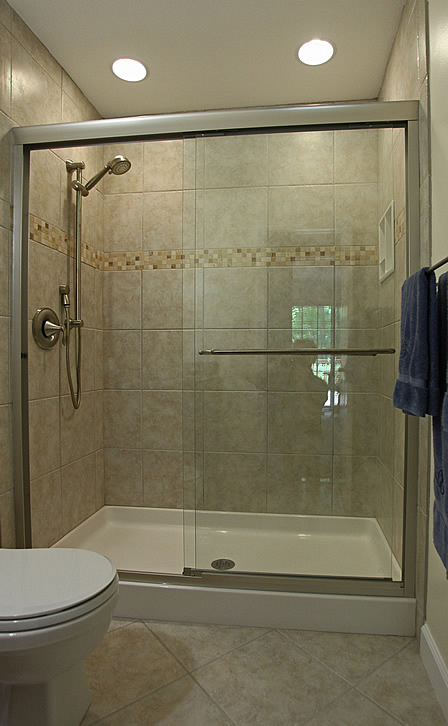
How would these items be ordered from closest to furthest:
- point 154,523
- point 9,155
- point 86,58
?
1. point 9,155
2. point 86,58
3. point 154,523

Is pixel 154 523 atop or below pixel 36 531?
below

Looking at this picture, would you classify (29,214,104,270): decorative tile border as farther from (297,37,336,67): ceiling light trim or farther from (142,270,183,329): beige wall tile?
(297,37,336,67): ceiling light trim

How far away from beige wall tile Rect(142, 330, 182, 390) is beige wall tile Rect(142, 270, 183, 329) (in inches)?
2.3

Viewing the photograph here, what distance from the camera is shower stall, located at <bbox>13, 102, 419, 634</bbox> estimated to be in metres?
1.77

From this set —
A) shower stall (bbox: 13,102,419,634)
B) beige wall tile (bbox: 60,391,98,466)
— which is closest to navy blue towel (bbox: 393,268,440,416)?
shower stall (bbox: 13,102,419,634)

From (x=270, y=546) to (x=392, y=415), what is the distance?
2.51 feet

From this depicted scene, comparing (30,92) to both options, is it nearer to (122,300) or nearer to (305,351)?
(122,300)

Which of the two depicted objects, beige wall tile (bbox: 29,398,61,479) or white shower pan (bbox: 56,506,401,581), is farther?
beige wall tile (bbox: 29,398,61,479)

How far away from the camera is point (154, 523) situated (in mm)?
2689

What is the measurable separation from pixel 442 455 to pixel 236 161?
1434mm

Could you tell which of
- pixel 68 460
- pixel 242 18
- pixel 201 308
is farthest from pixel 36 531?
pixel 242 18

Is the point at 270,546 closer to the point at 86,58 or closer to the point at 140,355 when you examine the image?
the point at 140,355

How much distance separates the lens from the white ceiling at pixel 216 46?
187cm

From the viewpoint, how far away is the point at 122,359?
2.73m
